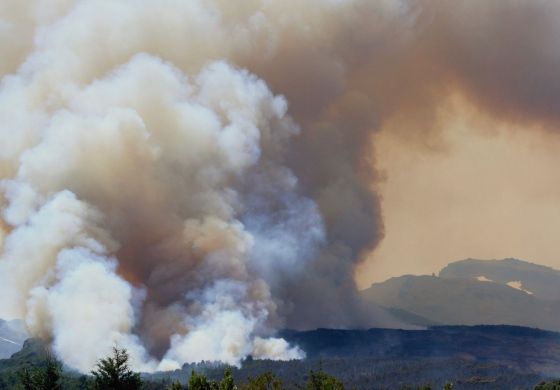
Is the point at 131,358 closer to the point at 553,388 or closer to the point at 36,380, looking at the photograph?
the point at 553,388

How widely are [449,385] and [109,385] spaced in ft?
89.1

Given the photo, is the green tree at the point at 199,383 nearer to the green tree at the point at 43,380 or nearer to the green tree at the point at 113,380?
the green tree at the point at 113,380

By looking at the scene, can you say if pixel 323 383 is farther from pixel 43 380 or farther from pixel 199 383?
pixel 43 380

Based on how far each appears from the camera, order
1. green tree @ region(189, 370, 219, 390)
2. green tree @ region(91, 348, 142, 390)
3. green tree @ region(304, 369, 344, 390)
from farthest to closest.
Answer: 1. green tree @ region(304, 369, 344, 390)
2. green tree @ region(91, 348, 142, 390)
3. green tree @ region(189, 370, 219, 390)

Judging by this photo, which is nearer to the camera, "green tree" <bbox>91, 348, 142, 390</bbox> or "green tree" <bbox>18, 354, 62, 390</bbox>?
"green tree" <bbox>91, 348, 142, 390</bbox>

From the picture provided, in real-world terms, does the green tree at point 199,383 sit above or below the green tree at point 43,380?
below

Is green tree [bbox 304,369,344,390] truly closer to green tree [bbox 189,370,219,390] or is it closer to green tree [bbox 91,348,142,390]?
green tree [bbox 189,370,219,390]

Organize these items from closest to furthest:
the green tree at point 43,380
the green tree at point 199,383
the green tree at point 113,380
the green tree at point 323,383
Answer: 1. the green tree at point 199,383
2. the green tree at point 113,380
3. the green tree at point 43,380
4. the green tree at point 323,383

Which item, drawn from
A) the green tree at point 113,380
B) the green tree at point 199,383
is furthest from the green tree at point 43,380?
the green tree at point 199,383

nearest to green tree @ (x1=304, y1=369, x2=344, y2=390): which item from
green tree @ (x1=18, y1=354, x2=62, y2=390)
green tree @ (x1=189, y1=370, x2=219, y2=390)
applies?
green tree @ (x1=189, y1=370, x2=219, y2=390)

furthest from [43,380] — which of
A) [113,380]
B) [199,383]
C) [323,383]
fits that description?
[323,383]

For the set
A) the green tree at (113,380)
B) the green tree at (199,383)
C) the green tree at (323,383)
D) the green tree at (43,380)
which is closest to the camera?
the green tree at (199,383)

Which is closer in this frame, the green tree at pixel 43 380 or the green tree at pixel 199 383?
the green tree at pixel 199 383

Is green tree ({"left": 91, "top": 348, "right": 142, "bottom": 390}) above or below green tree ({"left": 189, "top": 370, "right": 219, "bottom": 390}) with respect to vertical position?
above
